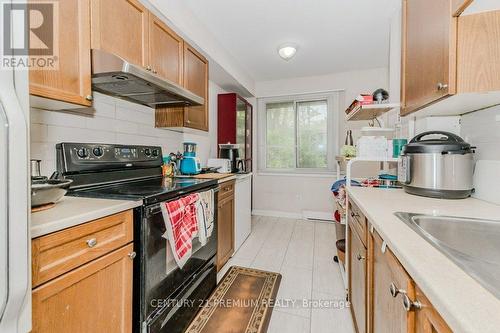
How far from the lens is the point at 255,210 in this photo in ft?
14.2

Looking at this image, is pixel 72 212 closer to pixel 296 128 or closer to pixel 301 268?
pixel 301 268

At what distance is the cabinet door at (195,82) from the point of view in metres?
2.15

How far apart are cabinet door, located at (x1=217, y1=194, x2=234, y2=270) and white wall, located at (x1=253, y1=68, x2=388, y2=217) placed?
1874 millimetres

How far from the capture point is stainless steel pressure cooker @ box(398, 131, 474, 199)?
120cm

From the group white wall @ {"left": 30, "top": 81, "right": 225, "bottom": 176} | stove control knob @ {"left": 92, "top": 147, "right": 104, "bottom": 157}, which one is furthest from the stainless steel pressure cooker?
white wall @ {"left": 30, "top": 81, "right": 225, "bottom": 176}

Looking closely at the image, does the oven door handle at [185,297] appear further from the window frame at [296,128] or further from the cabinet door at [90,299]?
the window frame at [296,128]

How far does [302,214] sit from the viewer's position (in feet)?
13.3

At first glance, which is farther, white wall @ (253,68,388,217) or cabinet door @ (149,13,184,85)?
white wall @ (253,68,388,217)

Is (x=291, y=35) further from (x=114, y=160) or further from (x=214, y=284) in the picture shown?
(x=214, y=284)

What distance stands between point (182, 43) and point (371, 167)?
3.13 meters

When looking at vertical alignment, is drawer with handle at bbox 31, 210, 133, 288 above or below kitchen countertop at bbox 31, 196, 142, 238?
below

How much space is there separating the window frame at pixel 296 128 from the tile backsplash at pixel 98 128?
213 centimetres

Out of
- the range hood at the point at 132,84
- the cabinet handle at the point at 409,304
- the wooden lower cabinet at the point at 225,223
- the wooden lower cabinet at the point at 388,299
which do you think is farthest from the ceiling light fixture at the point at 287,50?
the cabinet handle at the point at 409,304

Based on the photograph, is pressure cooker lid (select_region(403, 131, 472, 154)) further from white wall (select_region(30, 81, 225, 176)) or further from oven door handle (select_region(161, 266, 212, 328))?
white wall (select_region(30, 81, 225, 176))
